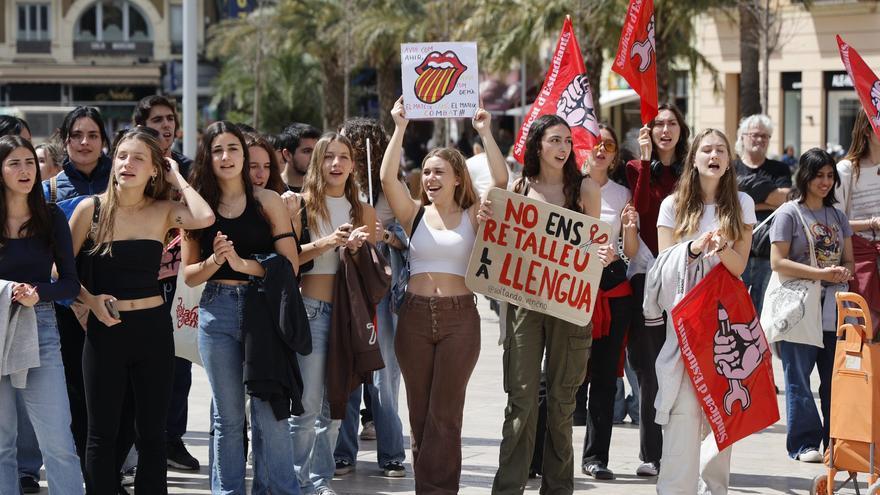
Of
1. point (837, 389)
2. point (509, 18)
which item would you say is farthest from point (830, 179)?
point (509, 18)

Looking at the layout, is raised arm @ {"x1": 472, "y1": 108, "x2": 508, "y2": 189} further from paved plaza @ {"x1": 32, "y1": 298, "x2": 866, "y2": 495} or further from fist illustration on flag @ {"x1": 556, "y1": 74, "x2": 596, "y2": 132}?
paved plaza @ {"x1": 32, "y1": 298, "x2": 866, "y2": 495}

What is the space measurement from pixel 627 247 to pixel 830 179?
1.43 m

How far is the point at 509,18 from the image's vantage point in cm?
2827

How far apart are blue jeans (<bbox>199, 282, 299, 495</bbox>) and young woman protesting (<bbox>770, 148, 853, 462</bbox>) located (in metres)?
3.25

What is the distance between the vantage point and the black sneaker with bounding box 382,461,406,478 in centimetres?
738

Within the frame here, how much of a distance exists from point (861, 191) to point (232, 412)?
13.4 feet

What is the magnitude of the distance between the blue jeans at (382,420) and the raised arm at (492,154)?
49.0 inches

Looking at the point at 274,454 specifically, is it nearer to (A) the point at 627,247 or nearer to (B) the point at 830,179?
(A) the point at 627,247

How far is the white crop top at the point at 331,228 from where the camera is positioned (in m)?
6.72

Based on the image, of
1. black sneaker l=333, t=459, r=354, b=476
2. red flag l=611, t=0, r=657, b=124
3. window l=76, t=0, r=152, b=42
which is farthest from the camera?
window l=76, t=0, r=152, b=42

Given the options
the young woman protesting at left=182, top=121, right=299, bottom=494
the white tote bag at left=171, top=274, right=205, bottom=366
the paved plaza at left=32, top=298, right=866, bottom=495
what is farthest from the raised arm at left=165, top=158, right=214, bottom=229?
the paved plaza at left=32, top=298, right=866, bottom=495

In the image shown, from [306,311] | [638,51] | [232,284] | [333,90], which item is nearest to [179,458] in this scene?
[306,311]

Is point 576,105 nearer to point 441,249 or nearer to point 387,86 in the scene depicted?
point 441,249

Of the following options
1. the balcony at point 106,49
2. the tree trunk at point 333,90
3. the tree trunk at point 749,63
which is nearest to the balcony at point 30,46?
the balcony at point 106,49
